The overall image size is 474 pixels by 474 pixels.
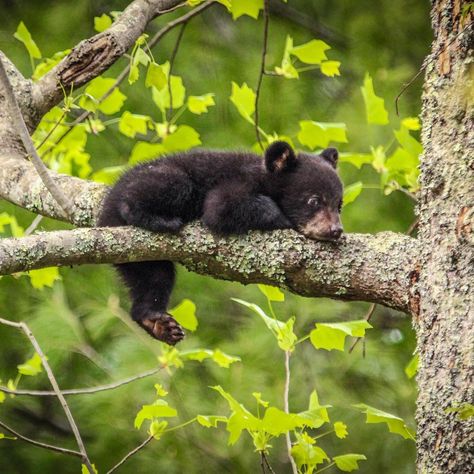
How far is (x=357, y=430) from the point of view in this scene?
5867 millimetres

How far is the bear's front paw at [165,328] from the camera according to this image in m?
3.98

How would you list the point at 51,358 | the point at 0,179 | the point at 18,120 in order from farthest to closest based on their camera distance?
Answer: 1. the point at 51,358
2. the point at 0,179
3. the point at 18,120

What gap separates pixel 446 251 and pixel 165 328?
5.30 feet

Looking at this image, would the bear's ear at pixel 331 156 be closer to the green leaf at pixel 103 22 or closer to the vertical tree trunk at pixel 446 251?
the green leaf at pixel 103 22

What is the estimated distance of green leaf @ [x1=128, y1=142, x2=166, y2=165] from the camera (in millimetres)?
4254

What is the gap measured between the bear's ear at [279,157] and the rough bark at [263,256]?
0.92m

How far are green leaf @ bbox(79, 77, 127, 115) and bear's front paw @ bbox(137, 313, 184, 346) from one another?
0.91 meters

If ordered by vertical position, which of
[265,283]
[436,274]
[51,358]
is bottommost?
[51,358]

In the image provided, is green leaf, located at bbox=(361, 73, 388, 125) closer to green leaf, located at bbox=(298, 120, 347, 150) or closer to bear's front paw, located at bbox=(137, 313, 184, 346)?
green leaf, located at bbox=(298, 120, 347, 150)

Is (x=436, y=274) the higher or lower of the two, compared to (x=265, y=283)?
higher

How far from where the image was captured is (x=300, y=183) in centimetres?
436

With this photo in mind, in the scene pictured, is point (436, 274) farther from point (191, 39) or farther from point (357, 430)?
point (191, 39)

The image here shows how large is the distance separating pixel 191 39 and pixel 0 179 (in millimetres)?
2447

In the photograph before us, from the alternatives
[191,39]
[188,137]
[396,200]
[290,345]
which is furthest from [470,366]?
[191,39]
